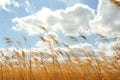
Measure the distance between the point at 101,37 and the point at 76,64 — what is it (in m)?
1.09

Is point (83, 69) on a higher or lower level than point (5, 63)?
lower

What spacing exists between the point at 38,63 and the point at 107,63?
1649 millimetres

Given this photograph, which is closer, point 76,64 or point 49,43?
point 49,43

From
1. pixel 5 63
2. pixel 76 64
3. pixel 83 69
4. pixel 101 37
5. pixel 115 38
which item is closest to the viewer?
pixel 115 38

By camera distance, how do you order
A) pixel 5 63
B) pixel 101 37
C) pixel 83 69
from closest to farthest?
pixel 101 37, pixel 83 69, pixel 5 63

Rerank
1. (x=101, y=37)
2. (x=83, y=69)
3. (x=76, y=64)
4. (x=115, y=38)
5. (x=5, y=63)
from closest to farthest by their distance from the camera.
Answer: (x=115, y=38), (x=101, y=37), (x=83, y=69), (x=76, y=64), (x=5, y=63)

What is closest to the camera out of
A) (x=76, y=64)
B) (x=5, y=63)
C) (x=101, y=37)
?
(x=101, y=37)

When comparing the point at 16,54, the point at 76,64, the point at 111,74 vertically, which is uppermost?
the point at 16,54

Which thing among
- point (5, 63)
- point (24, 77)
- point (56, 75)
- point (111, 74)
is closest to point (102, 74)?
point (111, 74)

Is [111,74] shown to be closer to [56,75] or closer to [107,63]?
[107,63]

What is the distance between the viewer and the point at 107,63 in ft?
15.7

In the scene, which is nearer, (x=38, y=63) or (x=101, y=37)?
(x=101, y=37)

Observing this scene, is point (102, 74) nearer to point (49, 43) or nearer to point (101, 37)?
point (101, 37)

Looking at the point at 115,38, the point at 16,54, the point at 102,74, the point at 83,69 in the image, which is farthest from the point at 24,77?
the point at 115,38
